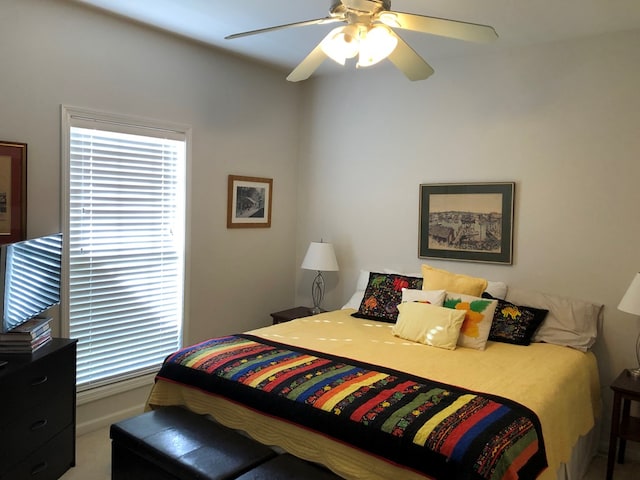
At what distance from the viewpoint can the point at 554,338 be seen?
3.12 m

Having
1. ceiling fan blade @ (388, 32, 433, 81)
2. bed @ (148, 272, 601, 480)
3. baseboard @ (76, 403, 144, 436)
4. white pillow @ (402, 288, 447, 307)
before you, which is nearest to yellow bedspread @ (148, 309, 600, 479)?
bed @ (148, 272, 601, 480)

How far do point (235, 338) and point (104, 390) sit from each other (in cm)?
106

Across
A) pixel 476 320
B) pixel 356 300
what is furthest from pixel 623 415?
pixel 356 300

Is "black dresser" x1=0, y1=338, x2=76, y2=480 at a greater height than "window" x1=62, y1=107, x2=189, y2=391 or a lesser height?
lesser

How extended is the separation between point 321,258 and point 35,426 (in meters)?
2.37

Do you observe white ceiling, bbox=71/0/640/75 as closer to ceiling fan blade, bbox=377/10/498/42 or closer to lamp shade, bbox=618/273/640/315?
ceiling fan blade, bbox=377/10/498/42

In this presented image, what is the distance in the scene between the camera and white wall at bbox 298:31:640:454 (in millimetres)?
3162

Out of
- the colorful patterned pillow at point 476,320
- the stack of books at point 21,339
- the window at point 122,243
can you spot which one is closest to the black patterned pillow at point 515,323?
the colorful patterned pillow at point 476,320

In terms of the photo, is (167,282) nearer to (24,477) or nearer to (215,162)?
(215,162)

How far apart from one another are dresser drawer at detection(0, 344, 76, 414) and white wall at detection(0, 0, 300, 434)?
2.16 ft

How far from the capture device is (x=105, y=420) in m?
3.33

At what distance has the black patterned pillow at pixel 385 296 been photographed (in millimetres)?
3578

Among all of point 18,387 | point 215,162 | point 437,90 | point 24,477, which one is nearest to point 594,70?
point 437,90

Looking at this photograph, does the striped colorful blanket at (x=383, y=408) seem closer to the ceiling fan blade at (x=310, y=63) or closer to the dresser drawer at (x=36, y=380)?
the dresser drawer at (x=36, y=380)
